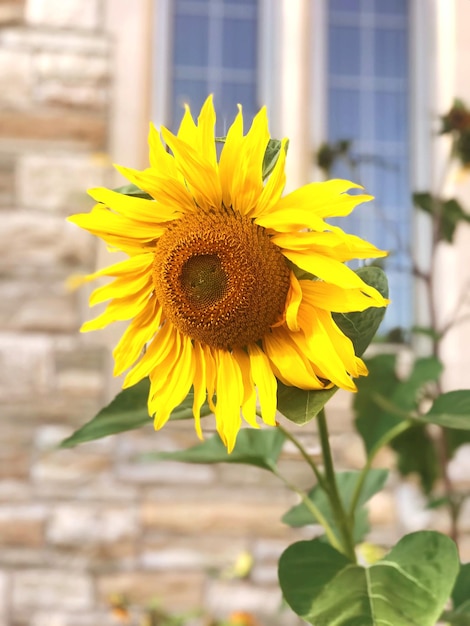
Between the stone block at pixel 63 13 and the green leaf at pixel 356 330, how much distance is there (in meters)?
1.23

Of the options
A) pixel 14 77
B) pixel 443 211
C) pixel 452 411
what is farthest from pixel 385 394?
pixel 14 77

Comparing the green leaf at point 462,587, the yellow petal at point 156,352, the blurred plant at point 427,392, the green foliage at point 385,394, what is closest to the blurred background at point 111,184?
the blurred plant at point 427,392

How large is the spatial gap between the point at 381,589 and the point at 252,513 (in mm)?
994

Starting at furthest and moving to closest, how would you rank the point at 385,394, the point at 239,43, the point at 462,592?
the point at 239,43 < the point at 385,394 < the point at 462,592

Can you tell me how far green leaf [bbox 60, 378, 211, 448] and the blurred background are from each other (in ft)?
2.84

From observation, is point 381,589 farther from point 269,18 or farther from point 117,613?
point 269,18

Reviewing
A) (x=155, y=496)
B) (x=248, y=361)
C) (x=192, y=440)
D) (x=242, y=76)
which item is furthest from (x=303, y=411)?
(x=242, y=76)

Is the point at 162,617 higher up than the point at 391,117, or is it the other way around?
the point at 391,117

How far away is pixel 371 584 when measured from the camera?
31 cm

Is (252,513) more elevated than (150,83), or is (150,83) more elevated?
(150,83)

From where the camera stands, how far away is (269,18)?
1.30 meters

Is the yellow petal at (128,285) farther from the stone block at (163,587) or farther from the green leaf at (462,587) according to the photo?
the stone block at (163,587)

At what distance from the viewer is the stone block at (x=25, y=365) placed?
→ 127 cm

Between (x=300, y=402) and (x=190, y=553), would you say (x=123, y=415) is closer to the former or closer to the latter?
(x=300, y=402)
